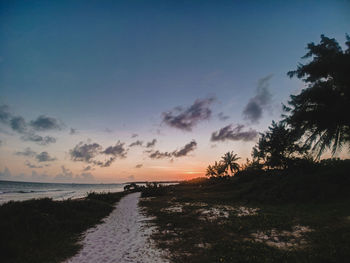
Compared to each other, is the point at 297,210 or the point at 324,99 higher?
the point at 324,99

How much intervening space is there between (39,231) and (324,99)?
29.4 metres

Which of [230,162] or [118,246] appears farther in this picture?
[230,162]

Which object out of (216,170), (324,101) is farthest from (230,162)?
(324,101)

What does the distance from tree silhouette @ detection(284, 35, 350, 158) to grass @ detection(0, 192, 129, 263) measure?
25724mm

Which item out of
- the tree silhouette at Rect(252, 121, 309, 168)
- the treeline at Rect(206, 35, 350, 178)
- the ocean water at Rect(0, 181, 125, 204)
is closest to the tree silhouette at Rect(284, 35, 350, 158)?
the treeline at Rect(206, 35, 350, 178)

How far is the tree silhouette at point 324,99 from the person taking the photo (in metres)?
20.7

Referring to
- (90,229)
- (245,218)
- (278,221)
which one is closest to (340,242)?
(278,221)

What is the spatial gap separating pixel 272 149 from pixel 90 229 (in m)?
41.2

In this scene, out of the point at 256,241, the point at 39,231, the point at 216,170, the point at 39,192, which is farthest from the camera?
the point at 216,170

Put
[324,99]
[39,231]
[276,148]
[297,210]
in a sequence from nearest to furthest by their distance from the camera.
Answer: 1. [39,231]
2. [297,210]
3. [324,99]
4. [276,148]

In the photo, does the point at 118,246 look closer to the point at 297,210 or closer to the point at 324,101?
the point at 297,210

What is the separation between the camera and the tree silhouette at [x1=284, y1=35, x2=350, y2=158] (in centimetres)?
2069

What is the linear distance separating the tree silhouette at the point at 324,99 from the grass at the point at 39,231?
25.7 meters

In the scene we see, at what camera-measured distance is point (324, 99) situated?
22.1m
